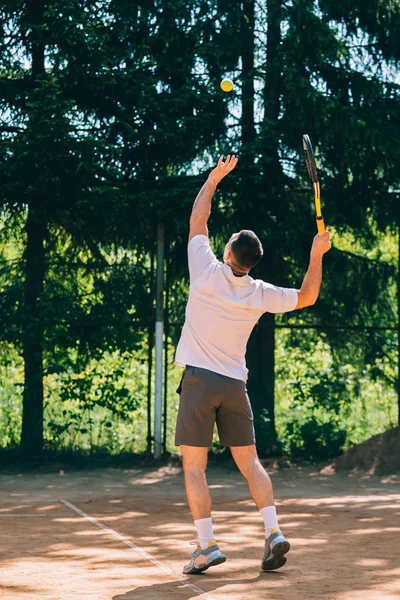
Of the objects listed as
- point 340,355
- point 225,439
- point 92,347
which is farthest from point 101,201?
point 225,439

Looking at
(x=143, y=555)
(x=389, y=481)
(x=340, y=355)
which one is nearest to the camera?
(x=143, y=555)

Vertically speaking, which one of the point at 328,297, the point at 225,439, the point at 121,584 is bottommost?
the point at 121,584

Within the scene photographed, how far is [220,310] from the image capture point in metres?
5.93

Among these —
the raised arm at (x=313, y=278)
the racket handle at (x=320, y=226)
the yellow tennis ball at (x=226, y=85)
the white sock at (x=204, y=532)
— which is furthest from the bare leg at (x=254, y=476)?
the yellow tennis ball at (x=226, y=85)

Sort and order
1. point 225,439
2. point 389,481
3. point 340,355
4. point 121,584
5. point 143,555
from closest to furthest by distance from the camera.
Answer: point 121,584
point 225,439
point 143,555
point 389,481
point 340,355

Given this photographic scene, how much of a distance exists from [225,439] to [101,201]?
6291 mm

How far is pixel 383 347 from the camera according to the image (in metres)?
13.0

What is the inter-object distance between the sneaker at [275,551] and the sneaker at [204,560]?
26cm

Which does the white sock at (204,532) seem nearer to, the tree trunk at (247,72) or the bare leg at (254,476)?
the bare leg at (254,476)

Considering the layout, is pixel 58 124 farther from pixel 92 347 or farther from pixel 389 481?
pixel 389 481

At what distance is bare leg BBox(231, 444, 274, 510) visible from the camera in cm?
586

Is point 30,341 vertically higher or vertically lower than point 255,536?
higher

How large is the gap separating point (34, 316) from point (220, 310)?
22.0 feet

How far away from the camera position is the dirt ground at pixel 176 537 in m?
5.36
